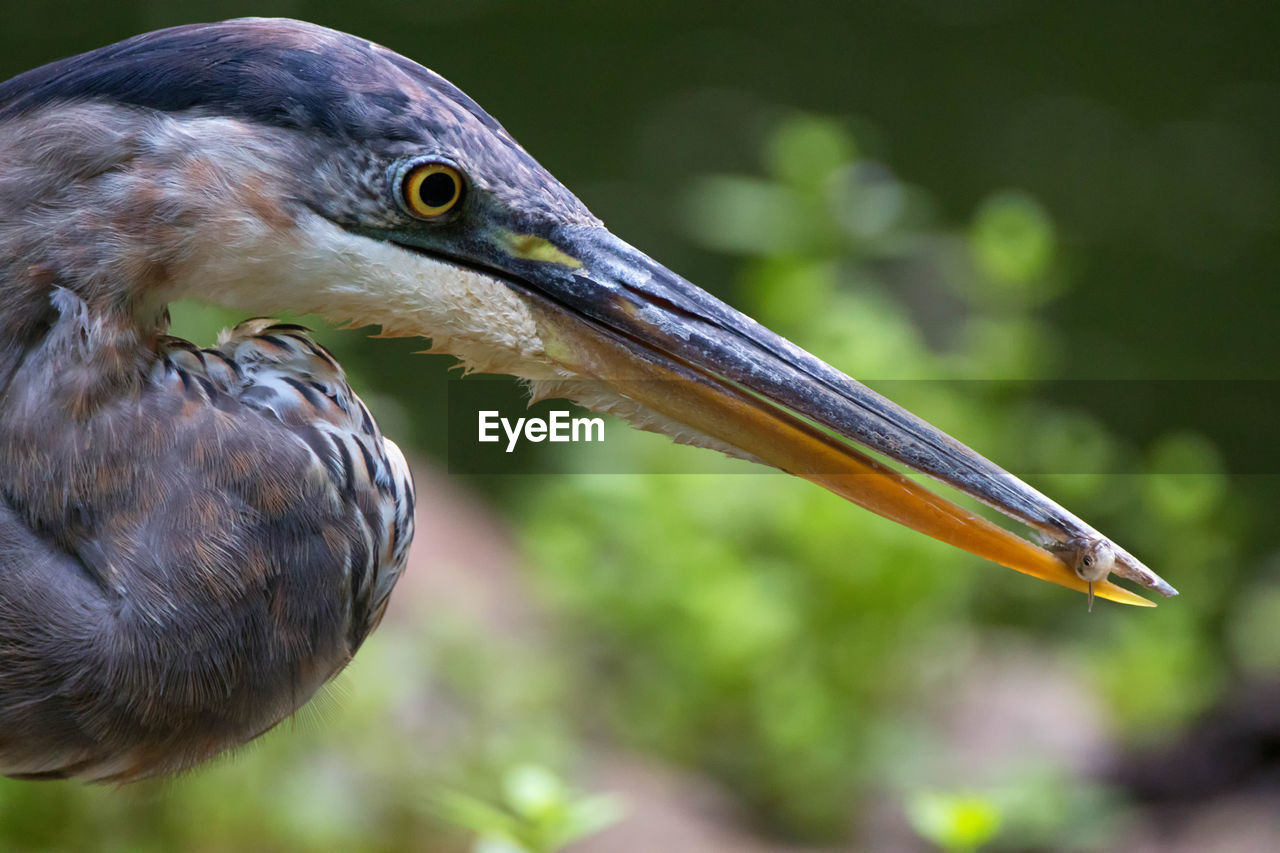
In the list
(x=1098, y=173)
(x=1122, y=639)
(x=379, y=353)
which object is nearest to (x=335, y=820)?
(x=1122, y=639)

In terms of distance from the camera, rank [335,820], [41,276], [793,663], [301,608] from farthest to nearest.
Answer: [793,663]
[335,820]
[301,608]
[41,276]

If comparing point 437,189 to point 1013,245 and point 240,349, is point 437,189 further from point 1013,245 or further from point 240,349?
point 1013,245

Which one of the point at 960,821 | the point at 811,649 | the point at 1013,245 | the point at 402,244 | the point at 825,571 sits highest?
the point at 1013,245

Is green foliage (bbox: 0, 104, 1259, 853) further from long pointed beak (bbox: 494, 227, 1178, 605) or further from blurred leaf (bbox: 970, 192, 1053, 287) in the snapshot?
long pointed beak (bbox: 494, 227, 1178, 605)

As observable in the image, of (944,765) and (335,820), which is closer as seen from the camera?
(335,820)

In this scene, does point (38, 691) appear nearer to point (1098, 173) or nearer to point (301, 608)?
point (301, 608)

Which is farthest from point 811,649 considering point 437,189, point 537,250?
point 437,189
